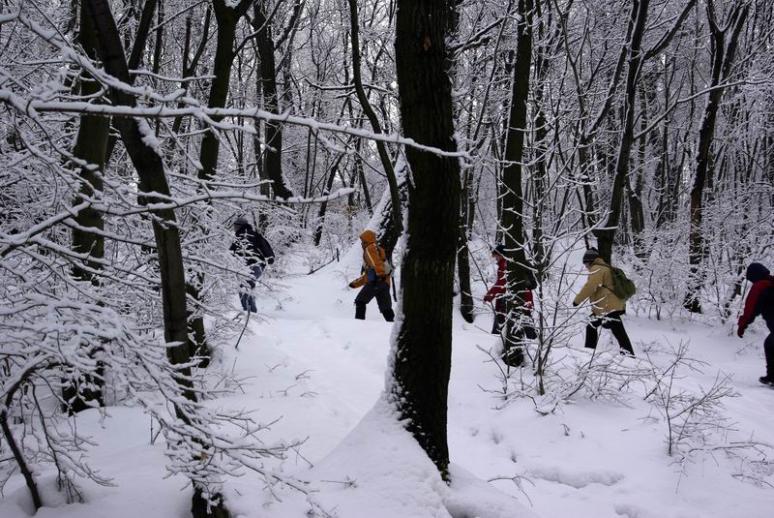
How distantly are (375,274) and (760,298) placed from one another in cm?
549

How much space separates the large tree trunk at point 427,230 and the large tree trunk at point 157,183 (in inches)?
47.1

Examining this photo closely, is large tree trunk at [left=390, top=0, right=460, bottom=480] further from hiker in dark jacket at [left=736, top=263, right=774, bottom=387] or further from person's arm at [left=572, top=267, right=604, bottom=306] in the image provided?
hiker in dark jacket at [left=736, top=263, right=774, bottom=387]

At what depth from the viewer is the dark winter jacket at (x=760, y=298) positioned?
21.6 feet

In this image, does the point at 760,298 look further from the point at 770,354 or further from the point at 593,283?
the point at 593,283

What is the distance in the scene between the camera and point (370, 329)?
7.49 m

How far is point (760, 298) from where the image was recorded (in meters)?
6.61

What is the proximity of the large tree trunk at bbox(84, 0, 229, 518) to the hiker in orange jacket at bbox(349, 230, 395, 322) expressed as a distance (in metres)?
6.13

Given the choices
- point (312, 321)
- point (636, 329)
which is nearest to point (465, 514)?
point (312, 321)

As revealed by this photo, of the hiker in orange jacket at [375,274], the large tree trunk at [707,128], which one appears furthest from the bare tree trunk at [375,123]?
the large tree trunk at [707,128]

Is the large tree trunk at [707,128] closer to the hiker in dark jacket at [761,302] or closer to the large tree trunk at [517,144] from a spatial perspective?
the hiker in dark jacket at [761,302]

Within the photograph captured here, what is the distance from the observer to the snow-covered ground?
2.48 meters

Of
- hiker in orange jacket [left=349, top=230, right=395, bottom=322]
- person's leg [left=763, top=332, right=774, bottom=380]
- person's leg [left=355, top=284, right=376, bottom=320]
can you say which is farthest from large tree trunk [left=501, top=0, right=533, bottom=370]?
person's leg [left=763, top=332, right=774, bottom=380]

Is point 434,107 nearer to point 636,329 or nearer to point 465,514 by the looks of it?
point 465,514

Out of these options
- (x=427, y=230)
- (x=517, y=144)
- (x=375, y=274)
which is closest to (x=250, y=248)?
(x=375, y=274)
